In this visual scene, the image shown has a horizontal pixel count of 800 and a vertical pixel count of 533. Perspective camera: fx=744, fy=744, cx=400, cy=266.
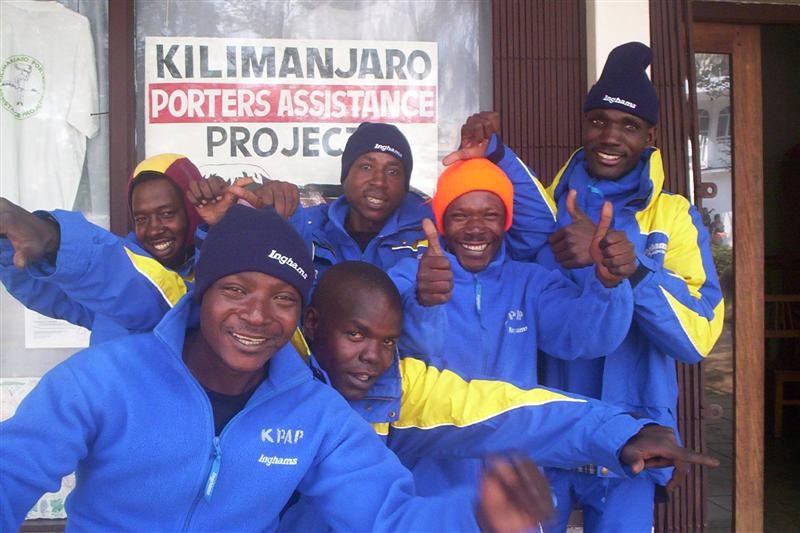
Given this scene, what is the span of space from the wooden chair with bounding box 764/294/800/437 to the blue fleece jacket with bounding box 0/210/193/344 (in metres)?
5.13

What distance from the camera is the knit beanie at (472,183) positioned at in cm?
247

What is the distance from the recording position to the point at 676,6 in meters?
3.72

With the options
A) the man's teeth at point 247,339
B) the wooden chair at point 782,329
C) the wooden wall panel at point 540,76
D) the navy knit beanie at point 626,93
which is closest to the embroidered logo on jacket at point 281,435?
the man's teeth at point 247,339

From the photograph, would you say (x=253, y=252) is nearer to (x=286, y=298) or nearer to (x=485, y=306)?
(x=286, y=298)

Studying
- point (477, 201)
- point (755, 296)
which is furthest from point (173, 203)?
point (755, 296)

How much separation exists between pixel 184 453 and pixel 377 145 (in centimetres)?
139

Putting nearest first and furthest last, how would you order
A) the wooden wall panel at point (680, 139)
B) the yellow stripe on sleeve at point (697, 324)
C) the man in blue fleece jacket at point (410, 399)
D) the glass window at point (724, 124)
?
the man in blue fleece jacket at point (410, 399) < the yellow stripe on sleeve at point (697, 324) < the wooden wall panel at point (680, 139) < the glass window at point (724, 124)

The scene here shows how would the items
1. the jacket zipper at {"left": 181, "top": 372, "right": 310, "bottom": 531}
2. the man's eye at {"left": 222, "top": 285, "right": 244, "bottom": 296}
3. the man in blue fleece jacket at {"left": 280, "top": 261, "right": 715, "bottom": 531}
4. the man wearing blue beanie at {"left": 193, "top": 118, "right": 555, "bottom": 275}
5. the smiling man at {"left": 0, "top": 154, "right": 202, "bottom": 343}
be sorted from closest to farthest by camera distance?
the jacket zipper at {"left": 181, "top": 372, "right": 310, "bottom": 531}
the man's eye at {"left": 222, "top": 285, "right": 244, "bottom": 296}
the smiling man at {"left": 0, "top": 154, "right": 202, "bottom": 343}
the man in blue fleece jacket at {"left": 280, "top": 261, "right": 715, "bottom": 531}
the man wearing blue beanie at {"left": 193, "top": 118, "right": 555, "bottom": 275}

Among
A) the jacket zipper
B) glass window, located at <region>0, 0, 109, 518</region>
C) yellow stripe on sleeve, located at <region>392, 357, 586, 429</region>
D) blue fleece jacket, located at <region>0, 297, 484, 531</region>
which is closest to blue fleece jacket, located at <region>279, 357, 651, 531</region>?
yellow stripe on sleeve, located at <region>392, 357, 586, 429</region>

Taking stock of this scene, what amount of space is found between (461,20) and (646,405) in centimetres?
222

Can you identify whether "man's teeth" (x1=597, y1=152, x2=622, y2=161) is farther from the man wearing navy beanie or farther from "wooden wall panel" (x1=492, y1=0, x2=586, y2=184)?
"wooden wall panel" (x1=492, y1=0, x2=586, y2=184)

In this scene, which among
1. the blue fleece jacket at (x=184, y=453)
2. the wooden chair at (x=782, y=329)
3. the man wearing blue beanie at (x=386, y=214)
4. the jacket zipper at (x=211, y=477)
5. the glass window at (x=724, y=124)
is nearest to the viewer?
the blue fleece jacket at (x=184, y=453)

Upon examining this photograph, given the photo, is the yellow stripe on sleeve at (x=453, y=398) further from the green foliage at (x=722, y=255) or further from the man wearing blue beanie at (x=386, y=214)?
the green foliage at (x=722, y=255)

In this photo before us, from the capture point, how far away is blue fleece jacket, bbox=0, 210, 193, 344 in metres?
2.00
